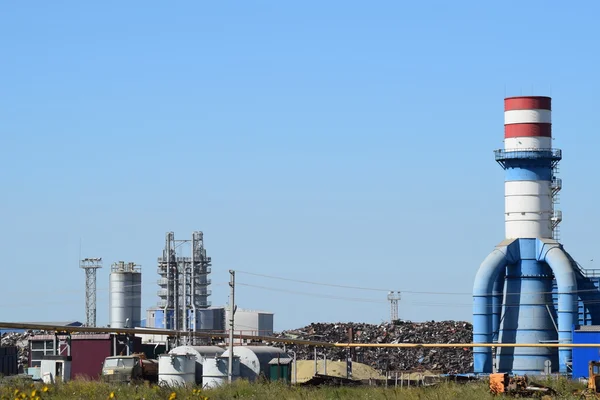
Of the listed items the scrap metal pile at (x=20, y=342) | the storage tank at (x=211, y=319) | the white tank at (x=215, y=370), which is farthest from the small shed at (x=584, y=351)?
the scrap metal pile at (x=20, y=342)

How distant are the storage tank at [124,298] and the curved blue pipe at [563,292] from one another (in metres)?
30.2

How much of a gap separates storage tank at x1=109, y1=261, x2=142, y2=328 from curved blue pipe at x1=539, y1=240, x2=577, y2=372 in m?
30.2

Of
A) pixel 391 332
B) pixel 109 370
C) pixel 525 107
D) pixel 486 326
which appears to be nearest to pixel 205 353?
pixel 109 370

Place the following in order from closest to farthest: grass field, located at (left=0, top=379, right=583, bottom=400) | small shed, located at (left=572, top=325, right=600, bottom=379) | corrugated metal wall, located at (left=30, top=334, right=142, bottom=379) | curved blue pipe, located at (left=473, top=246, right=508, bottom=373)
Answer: grass field, located at (left=0, top=379, right=583, bottom=400) → corrugated metal wall, located at (left=30, top=334, right=142, bottom=379) → small shed, located at (left=572, top=325, right=600, bottom=379) → curved blue pipe, located at (left=473, top=246, right=508, bottom=373)

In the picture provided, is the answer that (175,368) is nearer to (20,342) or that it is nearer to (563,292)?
(563,292)

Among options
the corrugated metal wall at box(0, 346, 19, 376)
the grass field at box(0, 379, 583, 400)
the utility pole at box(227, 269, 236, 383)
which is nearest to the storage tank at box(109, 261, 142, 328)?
the corrugated metal wall at box(0, 346, 19, 376)

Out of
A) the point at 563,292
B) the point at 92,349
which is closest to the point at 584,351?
the point at 563,292

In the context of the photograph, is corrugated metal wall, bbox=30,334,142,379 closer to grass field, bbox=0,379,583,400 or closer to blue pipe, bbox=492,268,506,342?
blue pipe, bbox=492,268,506,342

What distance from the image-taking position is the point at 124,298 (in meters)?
85.7

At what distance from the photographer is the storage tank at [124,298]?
85375 millimetres

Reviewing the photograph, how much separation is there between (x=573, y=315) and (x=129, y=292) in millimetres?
32673

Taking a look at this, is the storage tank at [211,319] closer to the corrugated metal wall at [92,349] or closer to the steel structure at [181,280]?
the steel structure at [181,280]

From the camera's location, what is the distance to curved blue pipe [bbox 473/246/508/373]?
69.1 m

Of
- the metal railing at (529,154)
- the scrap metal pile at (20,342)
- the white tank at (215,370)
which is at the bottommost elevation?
the scrap metal pile at (20,342)
